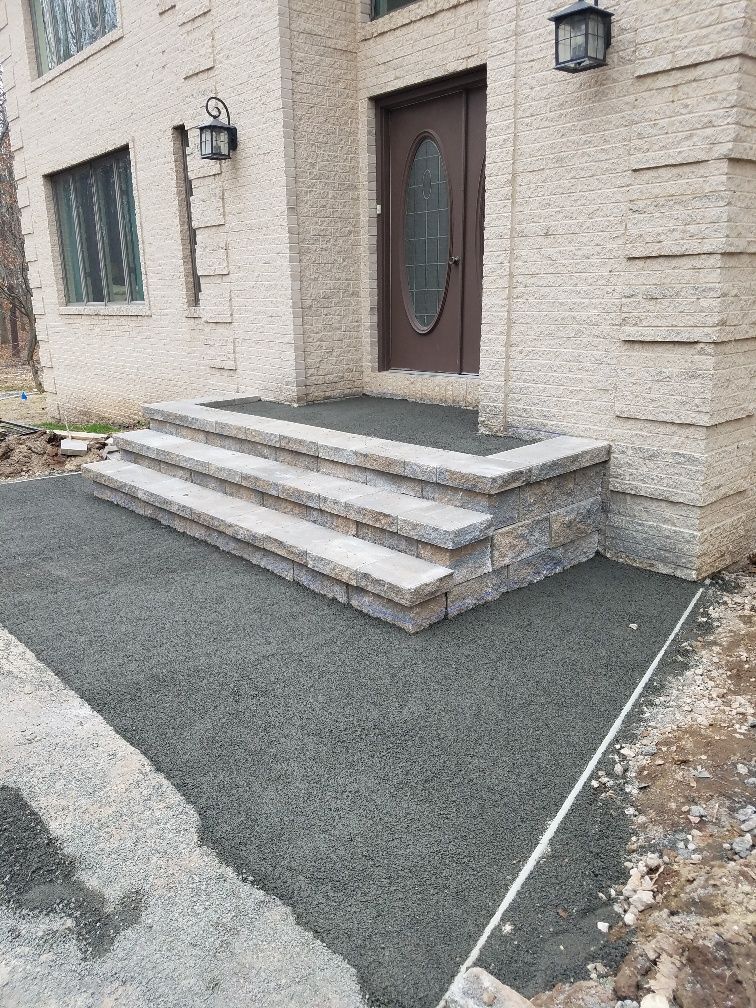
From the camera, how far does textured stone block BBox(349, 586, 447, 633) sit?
3.67 metres

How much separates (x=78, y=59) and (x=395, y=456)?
7.93 metres

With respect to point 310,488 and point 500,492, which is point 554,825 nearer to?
point 500,492

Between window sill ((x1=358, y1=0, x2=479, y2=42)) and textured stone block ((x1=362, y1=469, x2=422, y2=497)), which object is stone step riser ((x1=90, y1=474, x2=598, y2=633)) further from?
window sill ((x1=358, y1=0, x2=479, y2=42))

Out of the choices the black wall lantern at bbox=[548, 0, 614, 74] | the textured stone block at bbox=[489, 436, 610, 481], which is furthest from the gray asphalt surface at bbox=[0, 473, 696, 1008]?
the black wall lantern at bbox=[548, 0, 614, 74]

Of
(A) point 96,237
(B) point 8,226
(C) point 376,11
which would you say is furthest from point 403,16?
(B) point 8,226

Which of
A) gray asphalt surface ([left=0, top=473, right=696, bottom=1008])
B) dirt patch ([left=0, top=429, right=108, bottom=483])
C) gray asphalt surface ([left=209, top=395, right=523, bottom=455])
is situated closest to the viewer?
gray asphalt surface ([left=0, top=473, right=696, bottom=1008])

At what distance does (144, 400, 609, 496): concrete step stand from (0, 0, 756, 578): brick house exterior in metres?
0.50

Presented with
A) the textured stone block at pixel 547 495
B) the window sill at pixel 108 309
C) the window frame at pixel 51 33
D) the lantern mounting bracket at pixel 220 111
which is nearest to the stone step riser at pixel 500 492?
the textured stone block at pixel 547 495

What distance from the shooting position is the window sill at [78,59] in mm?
8547

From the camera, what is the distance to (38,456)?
7.82 meters

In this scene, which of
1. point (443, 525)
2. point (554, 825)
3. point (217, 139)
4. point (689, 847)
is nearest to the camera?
point (689, 847)

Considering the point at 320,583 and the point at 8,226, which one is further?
the point at 8,226

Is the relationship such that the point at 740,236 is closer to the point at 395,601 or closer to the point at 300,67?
the point at 395,601

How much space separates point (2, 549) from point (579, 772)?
13.6ft
